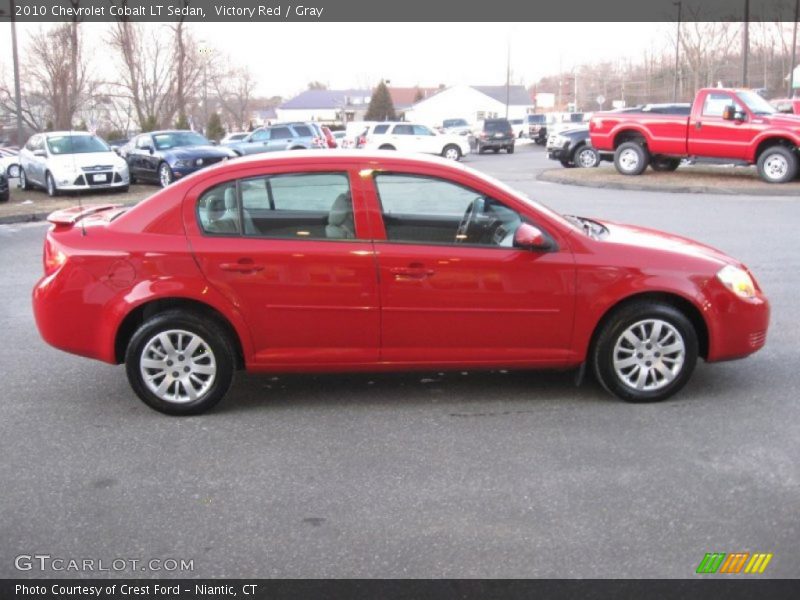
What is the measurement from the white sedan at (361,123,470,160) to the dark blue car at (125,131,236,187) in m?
10.2

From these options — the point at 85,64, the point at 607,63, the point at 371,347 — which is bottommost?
the point at 371,347

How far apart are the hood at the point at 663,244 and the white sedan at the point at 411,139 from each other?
27148 millimetres

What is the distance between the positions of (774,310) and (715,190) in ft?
39.8

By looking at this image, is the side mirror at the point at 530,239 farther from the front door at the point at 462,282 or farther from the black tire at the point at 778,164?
the black tire at the point at 778,164

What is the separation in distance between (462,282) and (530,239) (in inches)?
19.2

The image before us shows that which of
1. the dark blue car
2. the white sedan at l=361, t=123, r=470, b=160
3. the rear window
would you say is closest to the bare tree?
the rear window

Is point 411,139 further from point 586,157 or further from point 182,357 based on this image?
point 182,357

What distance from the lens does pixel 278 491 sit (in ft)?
13.2

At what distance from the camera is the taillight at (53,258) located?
16.6ft

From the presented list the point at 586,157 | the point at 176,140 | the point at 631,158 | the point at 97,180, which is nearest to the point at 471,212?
the point at 97,180

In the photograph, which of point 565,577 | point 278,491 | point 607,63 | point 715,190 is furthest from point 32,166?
point 607,63

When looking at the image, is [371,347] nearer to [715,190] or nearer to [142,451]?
[142,451]

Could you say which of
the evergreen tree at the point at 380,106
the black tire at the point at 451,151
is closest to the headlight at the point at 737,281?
the black tire at the point at 451,151

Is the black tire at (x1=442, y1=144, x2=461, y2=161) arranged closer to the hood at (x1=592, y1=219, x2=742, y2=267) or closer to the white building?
the hood at (x1=592, y1=219, x2=742, y2=267)
